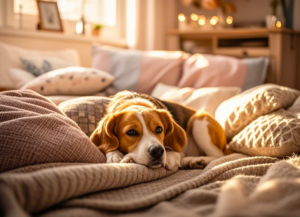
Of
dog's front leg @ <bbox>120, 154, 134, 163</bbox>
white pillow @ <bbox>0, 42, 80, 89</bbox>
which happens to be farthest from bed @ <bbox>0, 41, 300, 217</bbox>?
white pillow @ <bbox>0, 42, 80, 89</bbox>

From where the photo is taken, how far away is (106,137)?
5.97 feet

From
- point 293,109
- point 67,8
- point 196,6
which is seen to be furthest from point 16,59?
point 196,6

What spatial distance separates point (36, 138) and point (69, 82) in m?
1.53

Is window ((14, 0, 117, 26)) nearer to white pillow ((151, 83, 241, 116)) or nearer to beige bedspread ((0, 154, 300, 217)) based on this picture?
white pillow ((151, 83, 241, 116))

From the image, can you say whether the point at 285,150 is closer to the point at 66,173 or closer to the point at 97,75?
the point at 66,173

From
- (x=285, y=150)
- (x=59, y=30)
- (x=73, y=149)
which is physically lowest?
(x=285, y=150)

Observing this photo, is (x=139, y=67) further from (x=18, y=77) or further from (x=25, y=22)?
(x=25, y=22)

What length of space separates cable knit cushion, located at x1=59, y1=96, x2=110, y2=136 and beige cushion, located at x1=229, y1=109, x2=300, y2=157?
0.78m

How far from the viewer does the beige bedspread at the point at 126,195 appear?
998 millimetres

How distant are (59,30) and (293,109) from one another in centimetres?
265

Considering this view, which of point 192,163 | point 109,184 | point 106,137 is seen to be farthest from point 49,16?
point 109,184

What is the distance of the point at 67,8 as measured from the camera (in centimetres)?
433

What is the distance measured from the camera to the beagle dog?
5.45 ft

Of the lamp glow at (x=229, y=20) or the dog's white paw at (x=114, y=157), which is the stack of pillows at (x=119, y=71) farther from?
the lamp glow at (x=229, y=20)
